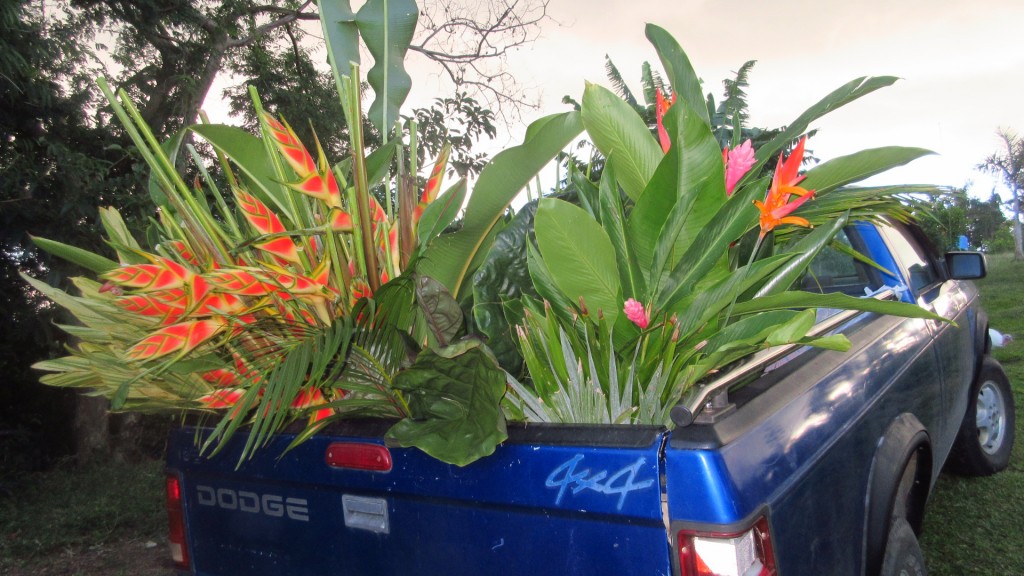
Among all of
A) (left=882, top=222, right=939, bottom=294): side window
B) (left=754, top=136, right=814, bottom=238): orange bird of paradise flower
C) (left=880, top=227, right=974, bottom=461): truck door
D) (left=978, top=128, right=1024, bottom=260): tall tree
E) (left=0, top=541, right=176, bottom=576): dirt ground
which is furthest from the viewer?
(left=978, top=128, right=1024, bottom=260): tall tree

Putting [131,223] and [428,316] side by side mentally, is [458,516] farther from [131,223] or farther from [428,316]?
[131,223]

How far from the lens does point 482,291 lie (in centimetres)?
202

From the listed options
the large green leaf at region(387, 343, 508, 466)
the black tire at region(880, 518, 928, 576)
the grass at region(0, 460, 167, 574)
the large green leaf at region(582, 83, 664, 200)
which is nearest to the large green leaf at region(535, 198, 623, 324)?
the large green leaf at region(582, 83, 664, 200)

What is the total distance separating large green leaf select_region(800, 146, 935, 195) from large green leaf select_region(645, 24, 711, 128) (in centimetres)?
36

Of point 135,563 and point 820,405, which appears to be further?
point 135,563

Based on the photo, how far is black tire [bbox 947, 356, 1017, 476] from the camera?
3.86 meters

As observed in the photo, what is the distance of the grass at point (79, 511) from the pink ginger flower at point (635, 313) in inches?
172

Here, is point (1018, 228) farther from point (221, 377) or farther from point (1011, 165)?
point (221, 377)

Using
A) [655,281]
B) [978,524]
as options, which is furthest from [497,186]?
[978,524]

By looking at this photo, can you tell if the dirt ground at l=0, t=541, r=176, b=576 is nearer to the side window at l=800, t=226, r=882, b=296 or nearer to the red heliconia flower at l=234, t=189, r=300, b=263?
the red heliconia flower at l=234, t=189, r=300, b=263

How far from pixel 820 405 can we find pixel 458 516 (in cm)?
96

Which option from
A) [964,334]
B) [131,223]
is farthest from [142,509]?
[964,334]

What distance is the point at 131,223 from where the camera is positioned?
491 centimetres

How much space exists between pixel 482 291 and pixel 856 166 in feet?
3.51
